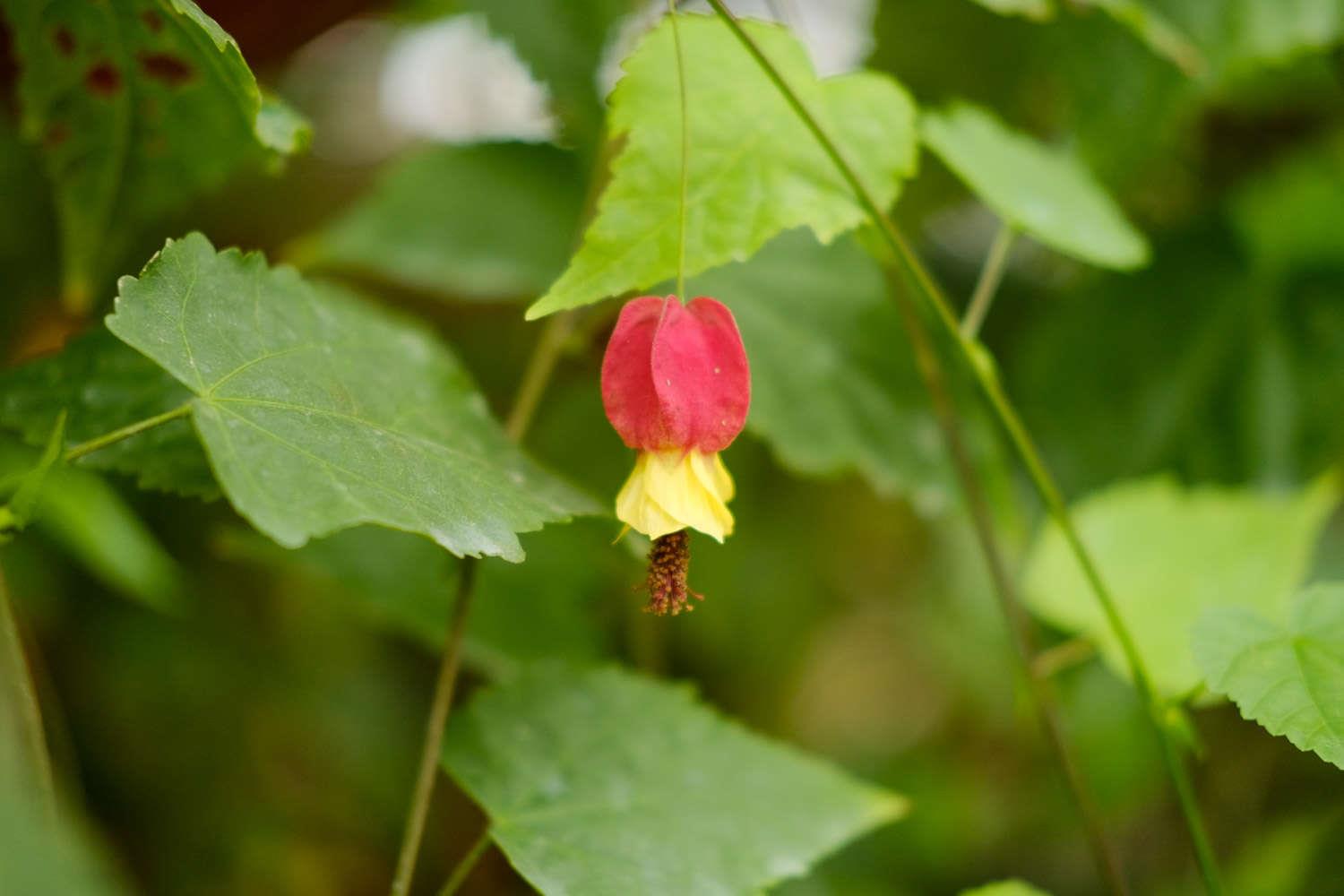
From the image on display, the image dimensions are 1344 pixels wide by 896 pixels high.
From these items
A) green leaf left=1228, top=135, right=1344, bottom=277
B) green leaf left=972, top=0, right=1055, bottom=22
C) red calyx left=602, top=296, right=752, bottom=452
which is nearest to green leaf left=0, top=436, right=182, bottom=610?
red calyx left=602, top=296, right=752, bottom=452

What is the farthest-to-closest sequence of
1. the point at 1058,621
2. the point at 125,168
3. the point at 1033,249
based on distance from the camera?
1. the point at 1033,249
2. the point at 1058,621
3. the point at 125,168

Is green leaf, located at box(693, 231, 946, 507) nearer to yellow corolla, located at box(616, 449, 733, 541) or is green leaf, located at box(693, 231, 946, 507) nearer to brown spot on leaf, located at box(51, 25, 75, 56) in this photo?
yellow corolla, located at box(616, 449, 733, 541)

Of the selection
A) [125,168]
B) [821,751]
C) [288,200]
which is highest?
[288,200]

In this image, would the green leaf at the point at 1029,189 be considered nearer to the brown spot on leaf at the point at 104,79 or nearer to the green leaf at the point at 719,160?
the green leaf at the point at 719,160

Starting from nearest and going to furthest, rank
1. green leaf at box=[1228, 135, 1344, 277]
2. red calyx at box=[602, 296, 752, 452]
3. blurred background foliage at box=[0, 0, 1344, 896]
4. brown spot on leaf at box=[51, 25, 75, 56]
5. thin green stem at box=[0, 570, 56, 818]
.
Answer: thin green stem at box=[0, 570, 56, 818] < red calyx at box=[602, 296, 752, 452] < brown spot on leaf at box=[51, 25, 75, 56] < blurred background foliage at box=[0, 0, 1344, 896] < green leaf at box=[1228, 135, 1344, 277]

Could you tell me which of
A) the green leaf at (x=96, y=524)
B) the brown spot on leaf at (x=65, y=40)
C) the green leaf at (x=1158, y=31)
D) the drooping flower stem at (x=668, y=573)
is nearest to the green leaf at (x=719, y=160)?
the drooping flower stem at (x=668, y=573)

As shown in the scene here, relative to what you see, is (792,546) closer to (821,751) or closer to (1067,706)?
(821,751)

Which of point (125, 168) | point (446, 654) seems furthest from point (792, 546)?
point (125, 168)
